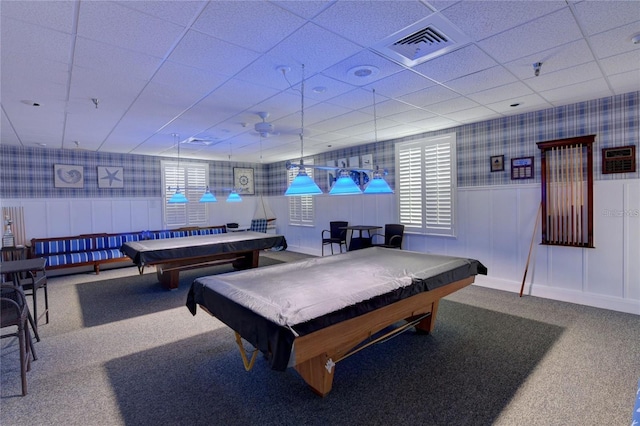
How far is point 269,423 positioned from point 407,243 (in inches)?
175

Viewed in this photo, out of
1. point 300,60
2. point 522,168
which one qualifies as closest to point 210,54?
point 300,60

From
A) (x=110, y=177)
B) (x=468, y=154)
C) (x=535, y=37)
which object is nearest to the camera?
(x=535, y=37)

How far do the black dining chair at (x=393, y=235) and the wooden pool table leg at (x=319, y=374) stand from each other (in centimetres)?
355

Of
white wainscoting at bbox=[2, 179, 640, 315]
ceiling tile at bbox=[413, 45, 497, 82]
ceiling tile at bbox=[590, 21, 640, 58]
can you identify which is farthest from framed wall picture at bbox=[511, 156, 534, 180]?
ceiling tile at bbox=[413, 45, 497, 82]

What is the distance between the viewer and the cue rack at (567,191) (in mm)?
3945

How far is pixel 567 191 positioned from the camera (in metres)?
4.10

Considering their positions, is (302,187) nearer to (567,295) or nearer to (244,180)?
(567,295)

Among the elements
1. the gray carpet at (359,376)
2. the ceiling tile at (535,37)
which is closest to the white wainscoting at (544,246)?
the gray carpet at (359,376)

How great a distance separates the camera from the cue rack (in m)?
3.95

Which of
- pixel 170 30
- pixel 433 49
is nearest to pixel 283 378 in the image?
pixel 170 30

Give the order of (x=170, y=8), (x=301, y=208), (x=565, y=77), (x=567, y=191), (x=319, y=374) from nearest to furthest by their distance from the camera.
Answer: (x=170, y=8) → (x=319, y=374) → (x=565, y=77) → (x=567, y=191) → (x=301, y=208)

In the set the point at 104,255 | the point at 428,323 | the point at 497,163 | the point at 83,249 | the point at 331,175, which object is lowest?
the point at 428,323

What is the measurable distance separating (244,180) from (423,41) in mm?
7164

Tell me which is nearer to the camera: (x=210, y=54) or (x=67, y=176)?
(x=210, y=54)
